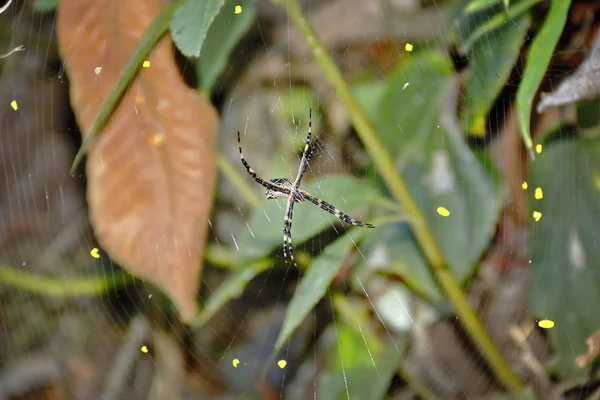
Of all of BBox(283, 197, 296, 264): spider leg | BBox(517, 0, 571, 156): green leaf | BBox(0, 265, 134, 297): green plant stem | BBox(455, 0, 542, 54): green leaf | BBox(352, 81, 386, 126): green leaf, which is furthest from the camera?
BBox(0, 265, 134, 297): green plant stem

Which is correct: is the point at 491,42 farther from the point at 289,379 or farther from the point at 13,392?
the point at 13,392

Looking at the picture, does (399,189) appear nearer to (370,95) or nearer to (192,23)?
(370,95)

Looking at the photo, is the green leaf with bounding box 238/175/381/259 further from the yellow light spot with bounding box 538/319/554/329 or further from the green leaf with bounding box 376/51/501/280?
the yellow light spot with bounding box 538/319/554/329

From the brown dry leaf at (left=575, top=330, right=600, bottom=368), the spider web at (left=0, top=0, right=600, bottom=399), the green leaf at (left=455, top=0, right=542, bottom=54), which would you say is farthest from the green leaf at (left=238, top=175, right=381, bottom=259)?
the brown dry leaf at (left=575, top=330, right=600, bottom=368)

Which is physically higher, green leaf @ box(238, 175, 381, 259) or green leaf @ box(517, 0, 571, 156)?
green leaf @ box(517, 0, 571, 156)

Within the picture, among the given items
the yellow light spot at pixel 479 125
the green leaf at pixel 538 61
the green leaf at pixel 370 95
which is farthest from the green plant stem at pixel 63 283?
the green leaf at pixel 538 61

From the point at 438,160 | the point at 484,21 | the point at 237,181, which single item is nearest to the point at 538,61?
the point at 484,21
